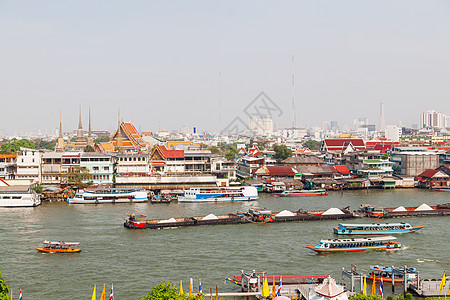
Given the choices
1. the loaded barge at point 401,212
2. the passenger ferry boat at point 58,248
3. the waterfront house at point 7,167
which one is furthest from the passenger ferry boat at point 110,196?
the loaded barge at point 401,212

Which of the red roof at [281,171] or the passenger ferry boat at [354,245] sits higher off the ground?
the red roof at [281,171]

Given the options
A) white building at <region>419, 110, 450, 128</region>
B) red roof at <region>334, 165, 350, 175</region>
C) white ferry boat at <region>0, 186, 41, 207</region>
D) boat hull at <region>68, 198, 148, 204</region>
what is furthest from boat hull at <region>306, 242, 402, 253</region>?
white building at <region>419, 110, 450, 128</region>

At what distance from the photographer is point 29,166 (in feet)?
112

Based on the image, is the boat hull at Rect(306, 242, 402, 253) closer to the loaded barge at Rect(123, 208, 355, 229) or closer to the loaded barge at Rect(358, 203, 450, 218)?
the loaded barge at Rect(123, 208, 355, 229)

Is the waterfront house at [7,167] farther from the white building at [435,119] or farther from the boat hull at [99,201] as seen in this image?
the white building at [435,119]

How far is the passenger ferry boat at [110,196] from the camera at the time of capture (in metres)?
30.0

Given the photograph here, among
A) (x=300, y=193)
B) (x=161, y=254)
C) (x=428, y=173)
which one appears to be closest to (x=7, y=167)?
(x=300, y=193)

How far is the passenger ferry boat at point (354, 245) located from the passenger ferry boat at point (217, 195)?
13.0m

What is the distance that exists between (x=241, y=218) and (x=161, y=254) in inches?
271

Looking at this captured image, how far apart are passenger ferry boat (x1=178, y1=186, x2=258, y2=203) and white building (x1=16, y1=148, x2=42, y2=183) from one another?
1045cm

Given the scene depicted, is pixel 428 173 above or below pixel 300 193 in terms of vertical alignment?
above

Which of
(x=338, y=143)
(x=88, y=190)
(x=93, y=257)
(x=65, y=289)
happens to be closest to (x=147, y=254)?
(x=93, y=257)

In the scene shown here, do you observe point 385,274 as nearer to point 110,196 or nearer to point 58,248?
point 58,248

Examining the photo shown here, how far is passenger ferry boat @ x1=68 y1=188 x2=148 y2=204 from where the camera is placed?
30.0 meters
